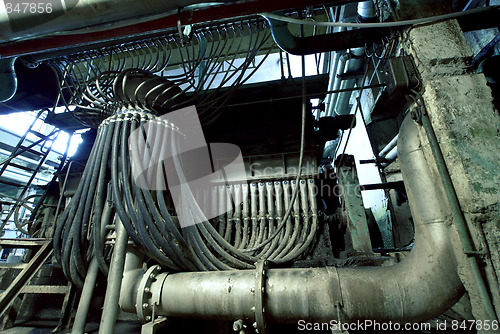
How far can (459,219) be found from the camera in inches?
54.4

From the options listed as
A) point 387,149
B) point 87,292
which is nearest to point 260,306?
point 87,292

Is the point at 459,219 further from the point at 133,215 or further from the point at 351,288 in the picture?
the point at 133,215

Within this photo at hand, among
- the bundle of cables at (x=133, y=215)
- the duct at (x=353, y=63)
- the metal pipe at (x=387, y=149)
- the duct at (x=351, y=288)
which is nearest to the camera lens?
the duct at (x=351, y=288)

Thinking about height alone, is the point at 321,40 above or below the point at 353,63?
below

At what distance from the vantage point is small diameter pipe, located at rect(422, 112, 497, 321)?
1.25m

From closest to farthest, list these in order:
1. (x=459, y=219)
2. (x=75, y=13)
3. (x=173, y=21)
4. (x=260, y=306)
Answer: (x=459, y=219) → (x=260, y=306) → (x=75, y=13) → (x=173, y=21)

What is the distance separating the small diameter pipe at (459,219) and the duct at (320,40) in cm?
103

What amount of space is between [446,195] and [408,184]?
25cm

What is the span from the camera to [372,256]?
2.12 m

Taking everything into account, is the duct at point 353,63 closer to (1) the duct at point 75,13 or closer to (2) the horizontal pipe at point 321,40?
(2) the horizontal pipe at point 321,40

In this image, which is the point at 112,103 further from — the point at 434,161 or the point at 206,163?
the point at 434,161

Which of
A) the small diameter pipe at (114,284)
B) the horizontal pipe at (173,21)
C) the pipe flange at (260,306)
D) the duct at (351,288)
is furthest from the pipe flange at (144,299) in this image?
the horizontal pipe at (173,21)

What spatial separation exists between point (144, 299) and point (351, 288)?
5.13ft

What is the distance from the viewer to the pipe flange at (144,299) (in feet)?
5.50
